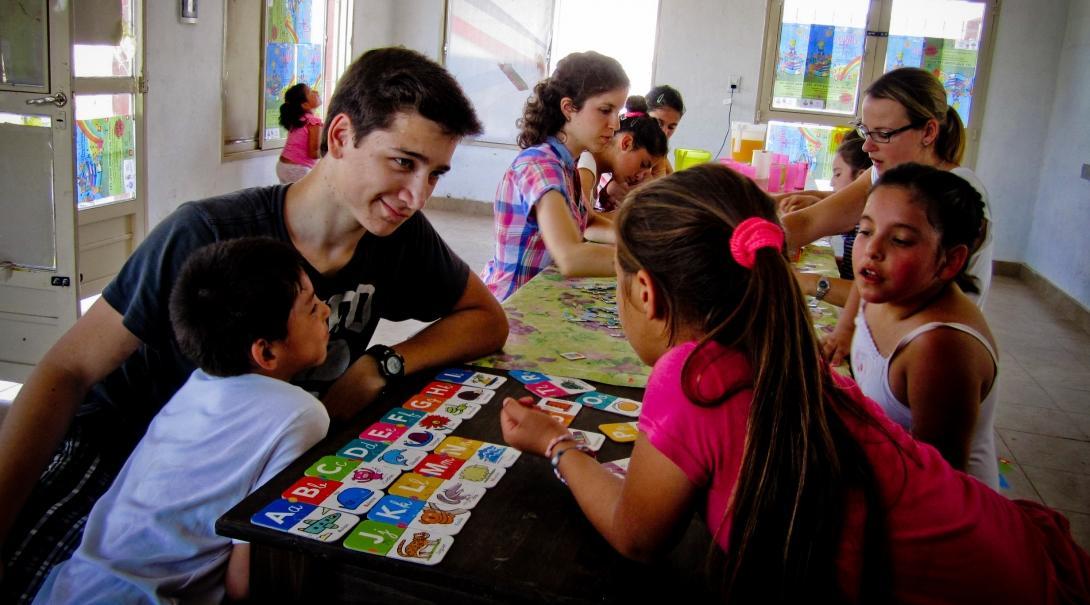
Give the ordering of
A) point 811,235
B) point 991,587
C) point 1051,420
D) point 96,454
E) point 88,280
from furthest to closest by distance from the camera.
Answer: point 88,280 < point 1051,420 < point 811,235 < point 96,454 < point 991,587

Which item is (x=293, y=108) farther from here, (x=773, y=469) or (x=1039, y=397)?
(x=773, y=469)

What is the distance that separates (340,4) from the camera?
7578 mm

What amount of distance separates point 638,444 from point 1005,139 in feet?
25.2

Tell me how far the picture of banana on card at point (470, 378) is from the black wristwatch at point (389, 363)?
0.25 ft

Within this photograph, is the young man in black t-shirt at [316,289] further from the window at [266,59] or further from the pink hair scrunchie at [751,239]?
the window at [266,59]

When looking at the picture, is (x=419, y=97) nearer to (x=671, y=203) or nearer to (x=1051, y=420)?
(x=671, y=203)

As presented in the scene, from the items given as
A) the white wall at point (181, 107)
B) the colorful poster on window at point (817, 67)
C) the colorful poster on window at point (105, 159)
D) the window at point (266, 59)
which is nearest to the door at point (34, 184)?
the colorful poster on window at point (105, 159)

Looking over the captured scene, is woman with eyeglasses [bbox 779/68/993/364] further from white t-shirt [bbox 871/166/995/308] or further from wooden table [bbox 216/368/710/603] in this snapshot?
wooden table [bbox 216/368/710/603]

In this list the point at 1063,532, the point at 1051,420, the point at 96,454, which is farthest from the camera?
the point at 1051,420

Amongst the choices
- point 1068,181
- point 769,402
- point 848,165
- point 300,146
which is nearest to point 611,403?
point 769,402

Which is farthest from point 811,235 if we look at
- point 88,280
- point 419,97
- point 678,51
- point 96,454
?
point 678,51

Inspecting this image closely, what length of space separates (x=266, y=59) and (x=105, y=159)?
1967mm

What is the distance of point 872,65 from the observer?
7.65 m

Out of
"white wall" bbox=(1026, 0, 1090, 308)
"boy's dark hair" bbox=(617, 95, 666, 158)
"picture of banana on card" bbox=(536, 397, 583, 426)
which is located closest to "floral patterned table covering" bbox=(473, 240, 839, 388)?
"picture of banana on card" bbox=(536, 397, 583, 426)
